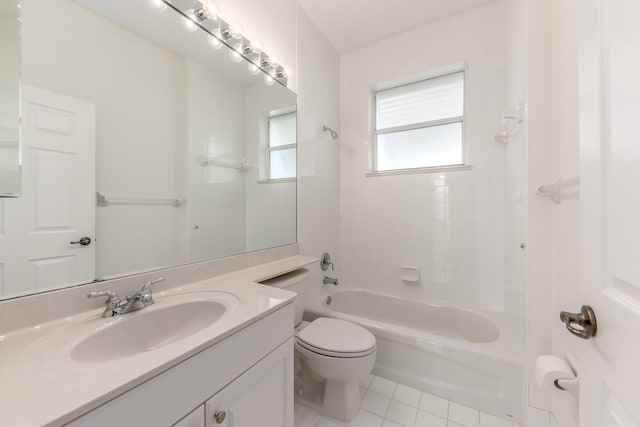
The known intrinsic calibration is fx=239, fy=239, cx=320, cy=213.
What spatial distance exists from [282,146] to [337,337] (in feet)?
4.24

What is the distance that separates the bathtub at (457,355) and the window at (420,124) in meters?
1.27

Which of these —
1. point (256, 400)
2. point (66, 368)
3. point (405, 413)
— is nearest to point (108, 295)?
point (66, 368)

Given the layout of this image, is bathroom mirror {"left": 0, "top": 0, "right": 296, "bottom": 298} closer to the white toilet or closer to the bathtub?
the white toilet

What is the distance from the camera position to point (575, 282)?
3.03 feet

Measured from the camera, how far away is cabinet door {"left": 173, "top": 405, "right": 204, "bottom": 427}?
0.58 m

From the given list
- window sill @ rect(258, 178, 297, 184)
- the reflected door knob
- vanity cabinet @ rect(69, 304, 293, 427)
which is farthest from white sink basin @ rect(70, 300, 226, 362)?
window sill @ rect(258, 178, 297, 184)

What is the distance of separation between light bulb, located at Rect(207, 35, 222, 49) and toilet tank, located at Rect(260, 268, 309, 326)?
1.28 metres

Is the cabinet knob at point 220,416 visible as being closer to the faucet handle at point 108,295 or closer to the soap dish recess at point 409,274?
the faucet handle at point 108,295

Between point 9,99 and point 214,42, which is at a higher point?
point 214,42

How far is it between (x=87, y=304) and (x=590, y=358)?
141 centimetres

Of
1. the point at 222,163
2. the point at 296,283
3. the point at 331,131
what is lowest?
the point at 296,283

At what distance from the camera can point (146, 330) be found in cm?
81

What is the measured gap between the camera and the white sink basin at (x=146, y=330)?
26.5 inches

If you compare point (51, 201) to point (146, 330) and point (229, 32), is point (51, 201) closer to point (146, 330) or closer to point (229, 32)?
point (146, 330)
